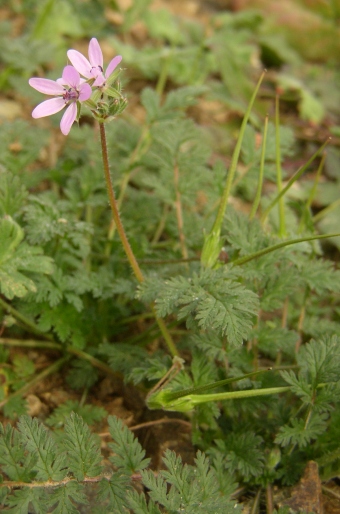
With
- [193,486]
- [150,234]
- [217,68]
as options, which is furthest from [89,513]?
[217,68]

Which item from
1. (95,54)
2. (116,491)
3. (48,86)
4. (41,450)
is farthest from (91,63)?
(116,491)

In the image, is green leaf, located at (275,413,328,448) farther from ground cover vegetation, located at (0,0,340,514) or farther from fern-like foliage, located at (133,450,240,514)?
fern-like foliage, located at (133,450,240,514)

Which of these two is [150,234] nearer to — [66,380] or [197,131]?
[197,131]

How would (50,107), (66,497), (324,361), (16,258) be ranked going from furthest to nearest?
1. (16,258)
2. (324,361)
3. (50,107)
4. (66,497)

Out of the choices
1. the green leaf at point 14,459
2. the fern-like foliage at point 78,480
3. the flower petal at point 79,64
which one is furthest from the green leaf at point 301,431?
the flower petal at point 79,64

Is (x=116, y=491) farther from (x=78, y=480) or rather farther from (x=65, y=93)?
(x=65, y=93)

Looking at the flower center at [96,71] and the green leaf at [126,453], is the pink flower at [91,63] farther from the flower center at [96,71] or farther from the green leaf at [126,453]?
the green leaf at [126,453]

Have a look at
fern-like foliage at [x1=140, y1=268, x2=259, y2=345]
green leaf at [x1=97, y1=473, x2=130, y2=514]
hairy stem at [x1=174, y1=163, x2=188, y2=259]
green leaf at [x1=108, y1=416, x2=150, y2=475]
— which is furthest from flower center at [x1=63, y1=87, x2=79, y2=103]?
→ green leaf at [x1=97, y1=473, x2=130, y2=514]
